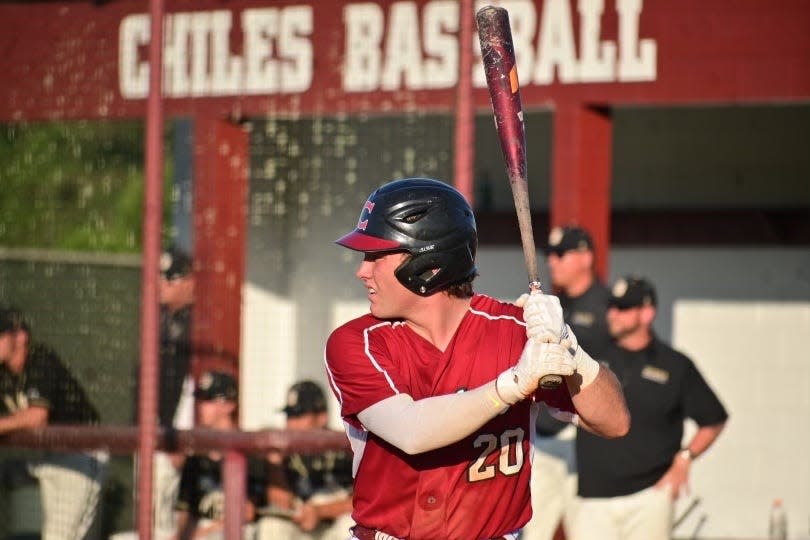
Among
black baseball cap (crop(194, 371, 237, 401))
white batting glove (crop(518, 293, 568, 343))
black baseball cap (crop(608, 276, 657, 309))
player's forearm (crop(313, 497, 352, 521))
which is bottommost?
player's forearm (crop(313, 497, 352, 521))

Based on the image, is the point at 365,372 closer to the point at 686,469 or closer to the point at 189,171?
the point at 686,469

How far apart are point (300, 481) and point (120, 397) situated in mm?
1272

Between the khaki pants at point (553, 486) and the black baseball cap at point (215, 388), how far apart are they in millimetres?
1374

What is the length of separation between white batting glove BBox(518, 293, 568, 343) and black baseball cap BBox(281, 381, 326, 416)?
3563 millimetres

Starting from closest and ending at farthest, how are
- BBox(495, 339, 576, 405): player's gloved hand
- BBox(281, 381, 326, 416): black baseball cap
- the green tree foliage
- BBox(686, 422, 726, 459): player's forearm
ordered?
BBox(495, 339, 576, 405): player's gloved hand < BBox(686, 422, 726, 459): player's forearm < BBox(281, 381, 326, 416): black baseball cap < the green tree foliage

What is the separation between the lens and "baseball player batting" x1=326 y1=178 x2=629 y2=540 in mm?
3191

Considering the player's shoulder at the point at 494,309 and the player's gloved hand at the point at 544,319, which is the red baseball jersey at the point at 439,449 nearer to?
the player's shoulder at the point at 494,309

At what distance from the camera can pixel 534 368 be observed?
9.40 ft

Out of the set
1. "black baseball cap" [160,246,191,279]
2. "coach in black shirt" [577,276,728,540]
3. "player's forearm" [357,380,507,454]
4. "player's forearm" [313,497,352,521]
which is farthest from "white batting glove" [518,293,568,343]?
"black baseball cap" [160,246,191,279]

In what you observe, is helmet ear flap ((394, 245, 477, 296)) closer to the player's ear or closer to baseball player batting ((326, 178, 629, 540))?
baseball player batting ((326, 178, 629, 540))

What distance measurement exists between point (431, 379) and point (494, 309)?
25 centimetres

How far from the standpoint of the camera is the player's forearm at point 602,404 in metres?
3.12

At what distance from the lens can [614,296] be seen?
630 cm

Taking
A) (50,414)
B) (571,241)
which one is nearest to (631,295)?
(571,241)
